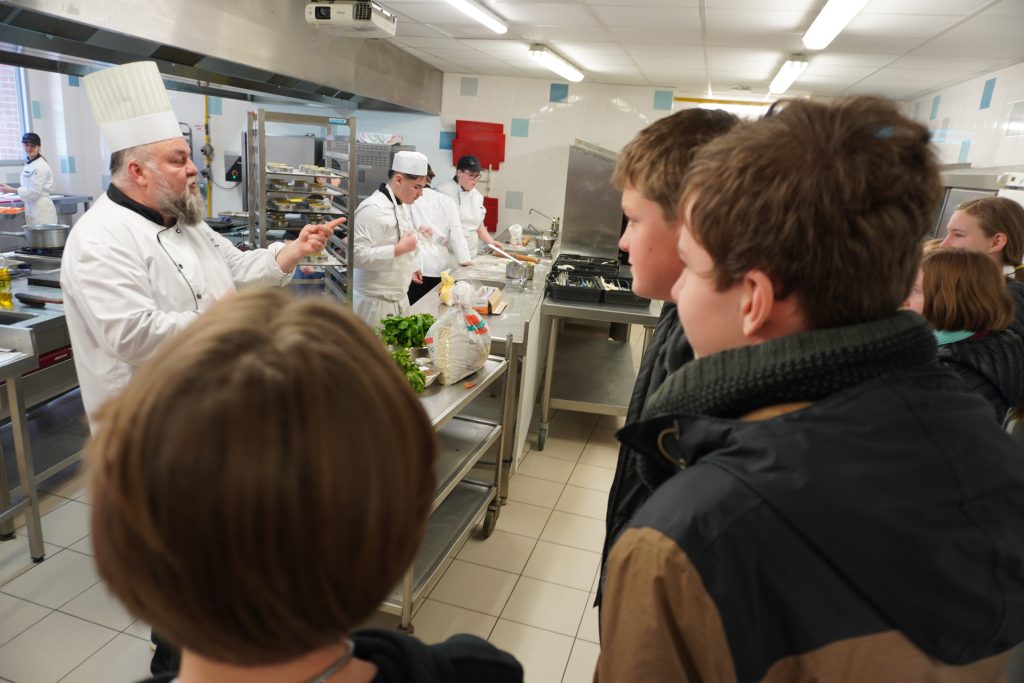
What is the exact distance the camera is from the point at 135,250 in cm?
218

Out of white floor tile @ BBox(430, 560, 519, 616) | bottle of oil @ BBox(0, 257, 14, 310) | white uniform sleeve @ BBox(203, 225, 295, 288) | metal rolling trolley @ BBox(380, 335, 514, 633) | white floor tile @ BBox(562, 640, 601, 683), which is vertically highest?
white uniform sleeve @ BBox(203, 225, 295, 288)

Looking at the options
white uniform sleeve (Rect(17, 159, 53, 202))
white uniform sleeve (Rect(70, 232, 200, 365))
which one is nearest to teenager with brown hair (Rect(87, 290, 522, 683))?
white uniform sleeve (Rect(70, 232, 200, 365))

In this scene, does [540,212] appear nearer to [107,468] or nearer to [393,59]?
[393,59]

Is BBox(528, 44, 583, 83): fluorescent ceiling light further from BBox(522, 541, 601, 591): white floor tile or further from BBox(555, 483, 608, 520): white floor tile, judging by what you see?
BBox(522, 541, 601, 591): white floor tile

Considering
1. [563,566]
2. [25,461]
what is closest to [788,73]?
[563,566]

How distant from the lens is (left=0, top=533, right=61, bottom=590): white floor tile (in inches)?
104

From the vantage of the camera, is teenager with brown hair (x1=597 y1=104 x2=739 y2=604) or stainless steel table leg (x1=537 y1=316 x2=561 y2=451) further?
stainless steel table leg (x1=537 y1=316 x2=561 y2=451)

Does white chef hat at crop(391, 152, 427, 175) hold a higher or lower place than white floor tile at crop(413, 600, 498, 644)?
higher

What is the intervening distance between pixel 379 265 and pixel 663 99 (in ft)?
17.1

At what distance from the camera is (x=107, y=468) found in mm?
461

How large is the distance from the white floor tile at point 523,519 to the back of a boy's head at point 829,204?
277 centimetres

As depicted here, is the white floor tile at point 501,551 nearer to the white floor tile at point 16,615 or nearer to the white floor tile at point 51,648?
the white floor tile at point 51,648

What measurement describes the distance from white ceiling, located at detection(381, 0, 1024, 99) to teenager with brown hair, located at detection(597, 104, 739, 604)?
297cm

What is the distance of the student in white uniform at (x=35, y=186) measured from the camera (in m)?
6.64
